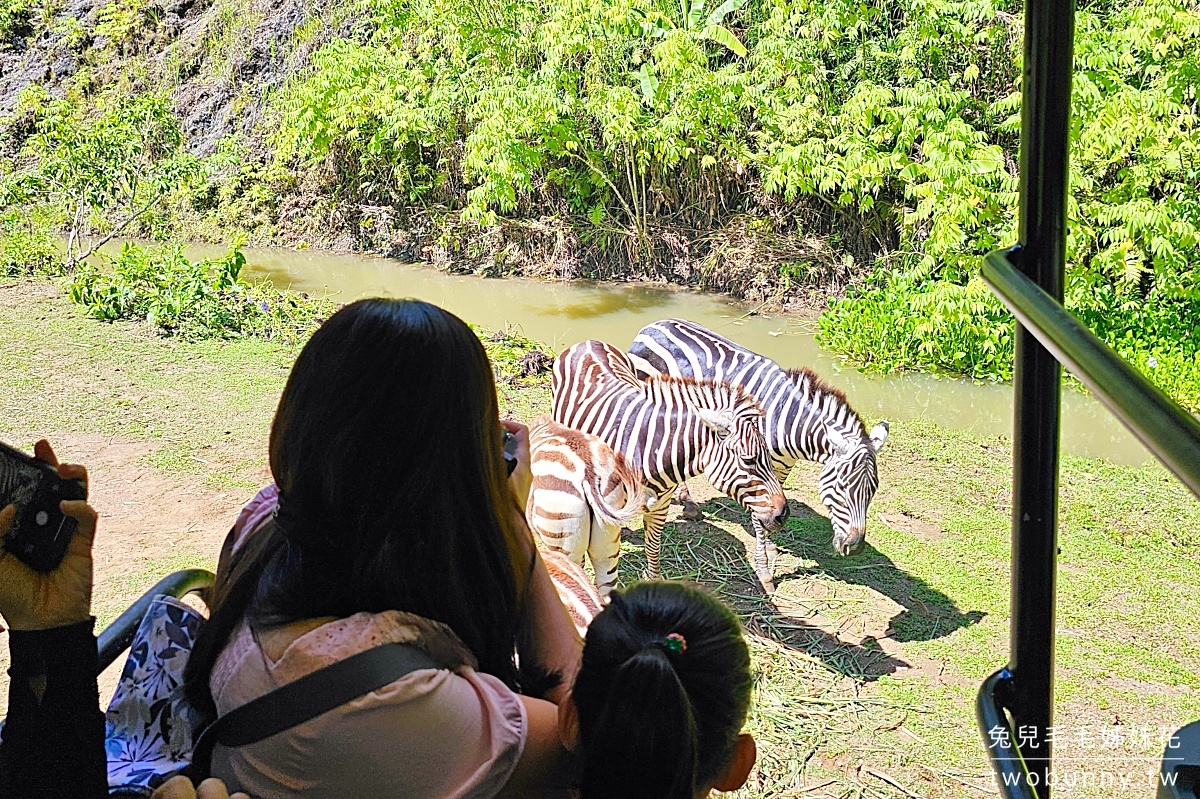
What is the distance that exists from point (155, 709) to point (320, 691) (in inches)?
15.7

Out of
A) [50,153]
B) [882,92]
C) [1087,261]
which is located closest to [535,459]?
[1087,261]

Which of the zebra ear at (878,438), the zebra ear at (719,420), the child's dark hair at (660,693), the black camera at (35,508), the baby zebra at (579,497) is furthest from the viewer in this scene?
the zebra ear at (878,438)

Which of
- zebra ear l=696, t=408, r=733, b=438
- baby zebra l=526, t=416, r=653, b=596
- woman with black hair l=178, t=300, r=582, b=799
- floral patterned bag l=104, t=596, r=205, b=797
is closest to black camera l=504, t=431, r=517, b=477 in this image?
woman with black hair l=178, t=300, r=582, b=799

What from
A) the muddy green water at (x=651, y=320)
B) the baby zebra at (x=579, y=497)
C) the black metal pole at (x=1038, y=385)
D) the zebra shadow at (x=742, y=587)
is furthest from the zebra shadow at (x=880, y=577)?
the black metal pole at (x=1038, y=385)

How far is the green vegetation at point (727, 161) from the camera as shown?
305 inches

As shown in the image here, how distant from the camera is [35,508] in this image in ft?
3.95

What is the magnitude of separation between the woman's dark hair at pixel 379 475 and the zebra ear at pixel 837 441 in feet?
11.2

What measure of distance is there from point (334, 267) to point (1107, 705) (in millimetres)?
10727

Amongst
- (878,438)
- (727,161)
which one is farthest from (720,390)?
(727,161)

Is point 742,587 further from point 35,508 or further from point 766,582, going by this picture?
point 35,508

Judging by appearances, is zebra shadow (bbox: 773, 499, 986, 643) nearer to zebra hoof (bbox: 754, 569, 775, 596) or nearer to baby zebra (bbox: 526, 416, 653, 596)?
zebra hoof (bbox: 754, 569, 775, 596)

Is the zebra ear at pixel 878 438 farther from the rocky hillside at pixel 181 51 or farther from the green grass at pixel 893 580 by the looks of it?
the rocky hillside at pixel 181 51

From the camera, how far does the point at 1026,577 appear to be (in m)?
0.92

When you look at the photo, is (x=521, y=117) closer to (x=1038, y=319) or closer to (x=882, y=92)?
(x=882, y=92)
